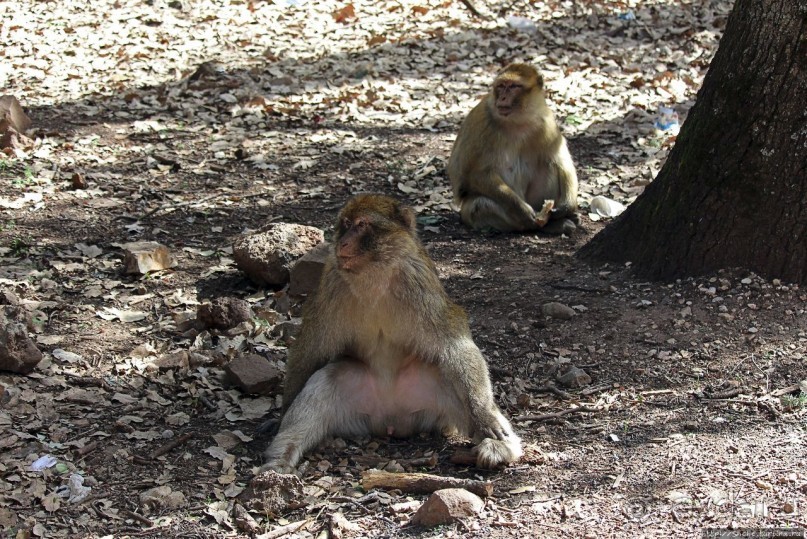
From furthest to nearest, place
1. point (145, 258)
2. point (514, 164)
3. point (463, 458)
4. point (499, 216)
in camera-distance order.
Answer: point (514, 164) → point (499, 216) → point (145, 258) → point (463, 458)

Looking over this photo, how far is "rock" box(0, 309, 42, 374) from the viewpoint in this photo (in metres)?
5.33

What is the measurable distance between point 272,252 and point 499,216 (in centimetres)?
219

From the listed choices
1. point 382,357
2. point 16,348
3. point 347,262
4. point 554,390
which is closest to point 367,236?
point 347,262

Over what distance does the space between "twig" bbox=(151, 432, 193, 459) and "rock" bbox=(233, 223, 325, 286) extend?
1.97 m

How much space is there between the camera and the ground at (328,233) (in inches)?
173

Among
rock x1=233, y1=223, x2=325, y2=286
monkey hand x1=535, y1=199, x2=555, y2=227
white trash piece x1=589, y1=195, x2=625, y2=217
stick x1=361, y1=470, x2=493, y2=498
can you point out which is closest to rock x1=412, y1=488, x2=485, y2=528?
stick x1=361, y1=470, x2=493, y2=498

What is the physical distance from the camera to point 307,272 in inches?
258

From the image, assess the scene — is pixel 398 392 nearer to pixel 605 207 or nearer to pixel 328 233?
pixel 328 233

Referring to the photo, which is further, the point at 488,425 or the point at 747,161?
the point at 747,161

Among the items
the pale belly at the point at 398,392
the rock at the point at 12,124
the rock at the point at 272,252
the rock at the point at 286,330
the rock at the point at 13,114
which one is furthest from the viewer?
the rock at the point at 13,114

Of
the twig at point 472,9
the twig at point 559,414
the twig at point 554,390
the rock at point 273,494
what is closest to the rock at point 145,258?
the rock at point 273,494

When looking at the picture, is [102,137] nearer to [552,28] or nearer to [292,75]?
[292,75]

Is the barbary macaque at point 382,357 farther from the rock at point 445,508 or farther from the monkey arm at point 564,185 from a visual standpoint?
the monkey arm at point 564,185

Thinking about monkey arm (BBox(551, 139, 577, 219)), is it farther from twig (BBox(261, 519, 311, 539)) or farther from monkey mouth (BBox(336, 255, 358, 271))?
twig (BBox(261, 519, 311, 539))
